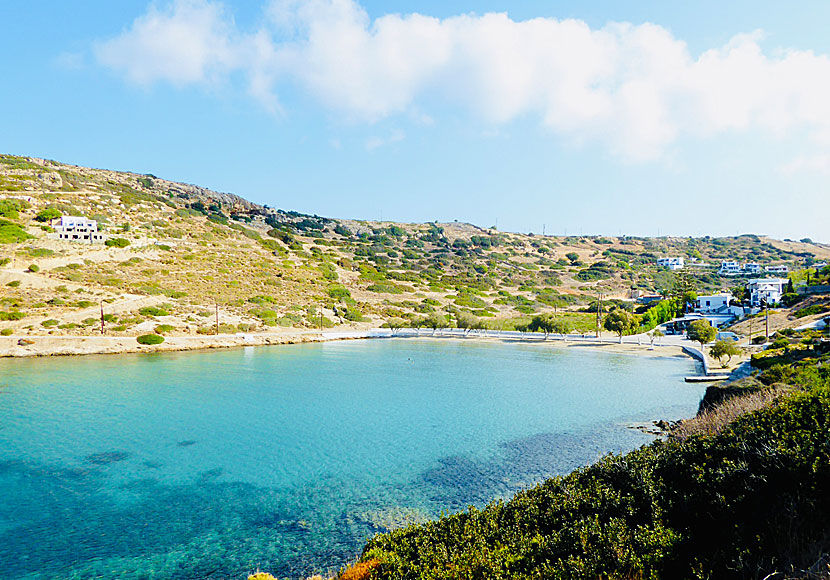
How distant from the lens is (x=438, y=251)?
420 feet

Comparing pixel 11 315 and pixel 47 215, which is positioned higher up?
pixel 47 215

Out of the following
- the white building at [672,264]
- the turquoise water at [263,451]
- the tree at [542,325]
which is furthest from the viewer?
the white building at [672,264]

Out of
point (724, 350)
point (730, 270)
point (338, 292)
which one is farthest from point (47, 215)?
point (730, 270)

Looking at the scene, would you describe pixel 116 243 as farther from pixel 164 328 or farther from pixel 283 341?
pixel 283 341

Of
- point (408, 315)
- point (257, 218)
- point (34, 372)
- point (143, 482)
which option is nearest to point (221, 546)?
point (143, 482)

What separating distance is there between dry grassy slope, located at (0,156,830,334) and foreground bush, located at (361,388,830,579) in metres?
53.1

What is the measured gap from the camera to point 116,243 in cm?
7000

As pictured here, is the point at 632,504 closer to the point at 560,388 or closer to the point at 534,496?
the point at 534,496

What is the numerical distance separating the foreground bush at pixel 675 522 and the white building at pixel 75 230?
7657 cm

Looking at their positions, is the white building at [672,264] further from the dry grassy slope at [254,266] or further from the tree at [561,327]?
the tree at [561,327]

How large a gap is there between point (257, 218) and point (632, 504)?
119586 mm

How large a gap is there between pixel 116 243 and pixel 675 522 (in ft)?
261

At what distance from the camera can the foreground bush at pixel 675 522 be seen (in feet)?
20.8

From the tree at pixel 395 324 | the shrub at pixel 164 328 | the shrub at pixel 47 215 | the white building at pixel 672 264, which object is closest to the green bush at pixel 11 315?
the shrub at pixel 164 328
